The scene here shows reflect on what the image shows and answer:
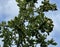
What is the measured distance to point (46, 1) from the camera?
61500 mm

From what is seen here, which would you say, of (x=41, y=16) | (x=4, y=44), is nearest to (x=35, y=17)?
(x=41, y=16)

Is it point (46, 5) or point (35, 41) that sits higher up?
point (46, 5)

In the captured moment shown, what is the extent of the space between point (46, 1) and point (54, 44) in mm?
5298

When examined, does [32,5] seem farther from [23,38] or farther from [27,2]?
[23,38]

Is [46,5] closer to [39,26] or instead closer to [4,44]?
[39,26]

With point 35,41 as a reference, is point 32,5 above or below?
above

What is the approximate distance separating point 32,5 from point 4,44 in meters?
5.83

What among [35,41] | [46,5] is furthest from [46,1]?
[35,41]

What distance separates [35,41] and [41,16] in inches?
120

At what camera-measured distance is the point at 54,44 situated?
2389 inches

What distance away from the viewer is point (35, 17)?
60.7 m

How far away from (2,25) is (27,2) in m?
4.11

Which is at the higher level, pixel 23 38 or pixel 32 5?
pixel 32 5

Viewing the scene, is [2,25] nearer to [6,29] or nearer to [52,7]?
[6,29]
